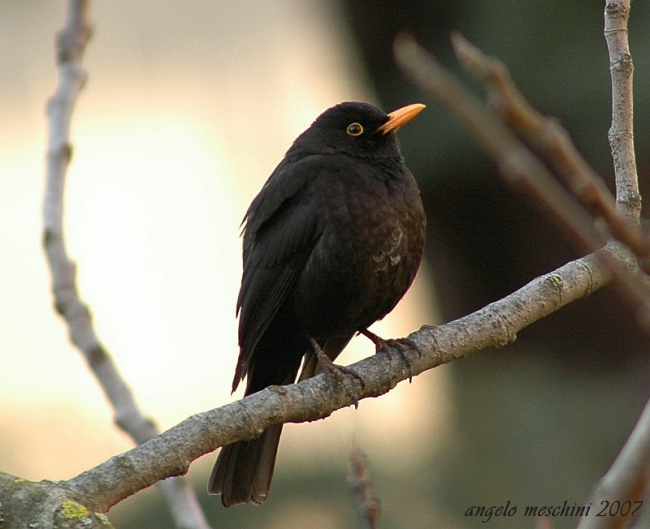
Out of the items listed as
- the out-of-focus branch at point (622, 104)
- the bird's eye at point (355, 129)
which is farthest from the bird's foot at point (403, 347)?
the bird's eye at point (355, 129)

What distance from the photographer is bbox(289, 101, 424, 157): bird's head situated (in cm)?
473

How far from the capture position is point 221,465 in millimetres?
4180

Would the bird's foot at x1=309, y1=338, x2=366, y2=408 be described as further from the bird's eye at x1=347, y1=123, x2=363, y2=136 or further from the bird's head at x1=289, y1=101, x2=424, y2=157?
the bird's eye at x1=347, y1=123, x2=363, y2=136

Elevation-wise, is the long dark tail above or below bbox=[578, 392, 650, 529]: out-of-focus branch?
above

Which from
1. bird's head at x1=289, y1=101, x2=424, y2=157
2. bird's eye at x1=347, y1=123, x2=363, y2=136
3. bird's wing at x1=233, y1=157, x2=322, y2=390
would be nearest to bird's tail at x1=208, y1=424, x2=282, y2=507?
bird's wing at x1=233, y1=157, x2=322, y2=390

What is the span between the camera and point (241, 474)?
4.20 metres

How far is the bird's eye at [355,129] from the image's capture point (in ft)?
15.8

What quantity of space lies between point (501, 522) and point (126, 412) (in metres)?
4.03

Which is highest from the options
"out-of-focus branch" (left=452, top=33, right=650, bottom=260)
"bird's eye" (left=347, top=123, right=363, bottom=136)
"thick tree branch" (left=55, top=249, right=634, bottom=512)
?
"bird's eye" (left=347, top=123, right=363, bottom=136)

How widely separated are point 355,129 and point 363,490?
304 centimetres

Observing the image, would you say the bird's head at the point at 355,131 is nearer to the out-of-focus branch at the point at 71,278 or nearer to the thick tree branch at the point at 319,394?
the thick tree branch at the point at 319,394

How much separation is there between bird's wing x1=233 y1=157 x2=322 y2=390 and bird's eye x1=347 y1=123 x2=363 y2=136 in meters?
0.38

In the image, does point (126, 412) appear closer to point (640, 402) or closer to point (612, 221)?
point (612, 221)

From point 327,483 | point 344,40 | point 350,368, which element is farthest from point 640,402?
point 350,368
